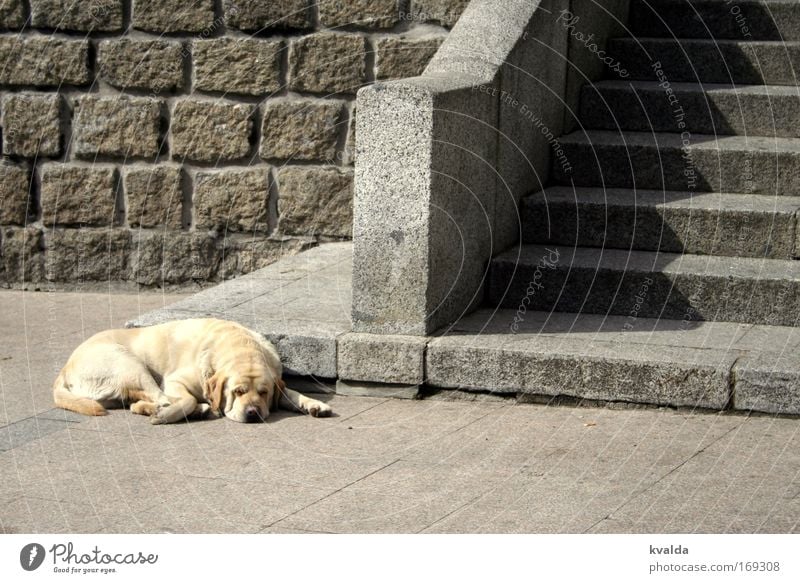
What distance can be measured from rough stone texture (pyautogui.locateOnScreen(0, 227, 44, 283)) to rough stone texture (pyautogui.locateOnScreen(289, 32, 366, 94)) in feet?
6.79

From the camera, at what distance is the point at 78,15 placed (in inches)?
307

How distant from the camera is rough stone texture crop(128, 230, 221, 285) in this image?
25.6 feet

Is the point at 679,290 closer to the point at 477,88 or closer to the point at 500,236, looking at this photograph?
the point at 500,236

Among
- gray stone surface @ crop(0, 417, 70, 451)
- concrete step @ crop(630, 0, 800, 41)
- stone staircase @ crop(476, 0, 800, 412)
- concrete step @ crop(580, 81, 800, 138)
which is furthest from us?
concrete step @ crop(630, 0, 800, 41)

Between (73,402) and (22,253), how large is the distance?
3.03 metres

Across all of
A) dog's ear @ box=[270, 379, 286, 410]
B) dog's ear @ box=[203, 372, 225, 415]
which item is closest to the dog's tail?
dog's ear @ box=[203, 372, 225, 415]

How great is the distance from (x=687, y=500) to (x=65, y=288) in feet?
16.6

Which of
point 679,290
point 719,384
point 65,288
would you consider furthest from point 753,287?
point 65,288

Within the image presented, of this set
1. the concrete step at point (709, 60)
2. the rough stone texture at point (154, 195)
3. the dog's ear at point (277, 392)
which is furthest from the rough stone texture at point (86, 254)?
the concrete step at point (709, 60)

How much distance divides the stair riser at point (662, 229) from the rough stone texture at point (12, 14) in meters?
3.66

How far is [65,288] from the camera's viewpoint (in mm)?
8039

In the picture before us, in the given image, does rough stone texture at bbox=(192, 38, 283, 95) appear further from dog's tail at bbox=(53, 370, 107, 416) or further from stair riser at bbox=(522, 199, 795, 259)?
dog's tail at bbox=(53, 370, 107, 416)
